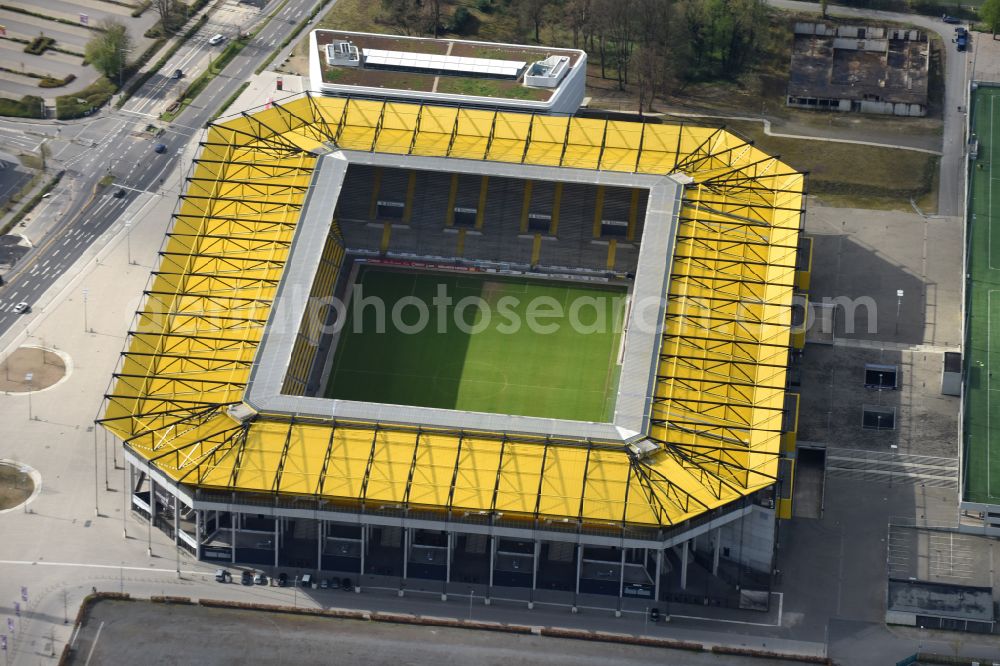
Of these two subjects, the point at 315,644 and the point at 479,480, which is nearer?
the point at 315,644

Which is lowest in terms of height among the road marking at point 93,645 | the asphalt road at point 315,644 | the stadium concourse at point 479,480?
the road marking at point 93,645

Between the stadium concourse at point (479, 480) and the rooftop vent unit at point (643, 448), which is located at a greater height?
the rooftop vent unit at point (643, 448)

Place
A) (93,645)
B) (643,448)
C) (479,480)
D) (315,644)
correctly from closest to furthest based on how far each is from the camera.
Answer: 1. (315,644)
2. (93,645)
3. (479,480)
4. (643,448)

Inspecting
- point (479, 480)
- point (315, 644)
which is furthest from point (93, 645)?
point (479, 480)

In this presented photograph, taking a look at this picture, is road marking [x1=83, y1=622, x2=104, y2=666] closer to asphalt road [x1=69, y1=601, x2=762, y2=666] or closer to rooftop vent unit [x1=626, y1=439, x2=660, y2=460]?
asphalt road [x1=69, y1=601, x2=762, y2=666]

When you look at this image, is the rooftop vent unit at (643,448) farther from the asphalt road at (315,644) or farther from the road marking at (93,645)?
the road marking at (93,645)

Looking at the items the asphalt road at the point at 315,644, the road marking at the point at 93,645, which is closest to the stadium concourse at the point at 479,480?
the asphalt road at the point at 315,644

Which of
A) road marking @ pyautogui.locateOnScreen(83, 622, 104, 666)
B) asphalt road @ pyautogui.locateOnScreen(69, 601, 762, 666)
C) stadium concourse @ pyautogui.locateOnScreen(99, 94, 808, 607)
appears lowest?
road marking @ pyautogui.locateOnScreen(83, 622, 104, 666)

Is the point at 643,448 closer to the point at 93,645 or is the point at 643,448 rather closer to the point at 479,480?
the point at 479,480

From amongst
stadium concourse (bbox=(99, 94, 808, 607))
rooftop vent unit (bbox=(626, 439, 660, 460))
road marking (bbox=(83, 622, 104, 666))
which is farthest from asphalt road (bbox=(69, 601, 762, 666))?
rooftop vent unit (bbox=(626, 439, 660, 460))

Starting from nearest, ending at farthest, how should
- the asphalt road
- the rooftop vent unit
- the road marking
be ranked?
the road marking → the asphalt road → the rooftop vent unit

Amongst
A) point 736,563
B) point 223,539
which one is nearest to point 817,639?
point 736,563

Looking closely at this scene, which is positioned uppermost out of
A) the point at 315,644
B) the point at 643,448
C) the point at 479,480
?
the point at 643,448
